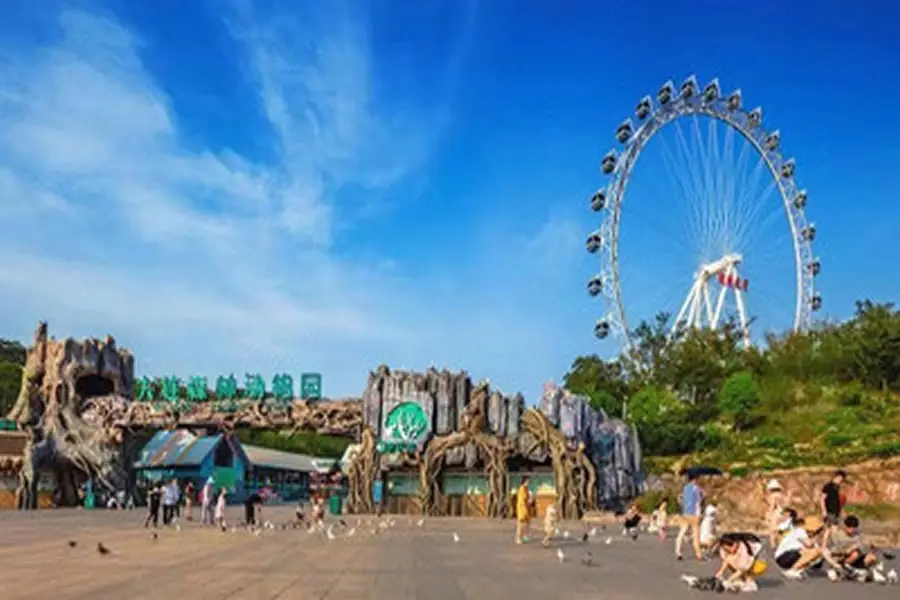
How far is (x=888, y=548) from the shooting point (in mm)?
19062

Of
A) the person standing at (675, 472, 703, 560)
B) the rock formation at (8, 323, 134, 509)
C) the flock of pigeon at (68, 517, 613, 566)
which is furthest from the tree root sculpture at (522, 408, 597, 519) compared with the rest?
the rock formation at (8, 323, 134, 509)

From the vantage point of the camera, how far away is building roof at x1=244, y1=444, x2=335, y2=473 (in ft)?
205

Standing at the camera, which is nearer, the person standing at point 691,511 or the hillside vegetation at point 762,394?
the person standing at point 691,511

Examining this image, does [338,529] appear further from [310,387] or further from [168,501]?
[310,387]

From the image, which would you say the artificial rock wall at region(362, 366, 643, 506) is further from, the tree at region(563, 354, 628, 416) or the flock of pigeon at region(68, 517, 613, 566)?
the tree at region(563, 354, 628, 416)

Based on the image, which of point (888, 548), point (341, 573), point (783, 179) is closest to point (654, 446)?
point (783, 179)

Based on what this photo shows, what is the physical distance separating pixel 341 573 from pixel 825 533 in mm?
7055

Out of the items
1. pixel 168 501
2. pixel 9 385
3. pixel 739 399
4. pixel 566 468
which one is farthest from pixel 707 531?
pixel 9 385

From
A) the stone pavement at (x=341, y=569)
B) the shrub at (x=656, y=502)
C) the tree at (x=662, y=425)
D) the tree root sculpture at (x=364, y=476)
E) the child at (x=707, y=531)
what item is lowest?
the stone pavement at (x=341, y=569)

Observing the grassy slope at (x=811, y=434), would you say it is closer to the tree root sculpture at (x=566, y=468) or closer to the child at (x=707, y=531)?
the tree root sculpture at (x=566, y=468)

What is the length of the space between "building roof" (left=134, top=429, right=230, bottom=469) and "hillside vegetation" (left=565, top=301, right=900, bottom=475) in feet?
77.1

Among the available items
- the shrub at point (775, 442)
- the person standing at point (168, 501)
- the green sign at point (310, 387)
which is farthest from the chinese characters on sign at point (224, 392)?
the shrub at point (775, 442)

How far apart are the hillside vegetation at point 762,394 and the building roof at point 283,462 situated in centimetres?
1922

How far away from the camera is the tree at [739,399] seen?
5522 centimetres
